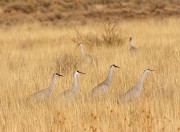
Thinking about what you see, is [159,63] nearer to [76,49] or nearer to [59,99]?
[59,99]

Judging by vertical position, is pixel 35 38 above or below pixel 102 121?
below

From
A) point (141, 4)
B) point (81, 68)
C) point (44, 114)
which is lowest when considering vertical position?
point (141, 4)

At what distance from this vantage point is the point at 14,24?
27781 millimetres

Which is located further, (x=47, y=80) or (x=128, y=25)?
(x=128, y=25)

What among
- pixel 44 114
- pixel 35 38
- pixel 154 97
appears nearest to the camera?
pixel 44 114

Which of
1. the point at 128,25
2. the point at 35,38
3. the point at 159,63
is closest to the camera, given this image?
the point at 159,63

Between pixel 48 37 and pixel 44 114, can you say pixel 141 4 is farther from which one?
pixel 44 114

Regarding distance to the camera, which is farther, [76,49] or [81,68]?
[76,49]

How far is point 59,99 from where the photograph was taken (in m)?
7.66

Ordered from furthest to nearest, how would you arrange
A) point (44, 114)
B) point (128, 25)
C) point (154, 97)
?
point (128, 25), point (154, 97), point (44, 114)

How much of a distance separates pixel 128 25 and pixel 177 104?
56.4 feet

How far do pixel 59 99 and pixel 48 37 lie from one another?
45.2 feet

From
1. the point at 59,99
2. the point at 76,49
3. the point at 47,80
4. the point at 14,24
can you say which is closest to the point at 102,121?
the point at 59,99

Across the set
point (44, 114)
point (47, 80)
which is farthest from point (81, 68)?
point (44, 114)
